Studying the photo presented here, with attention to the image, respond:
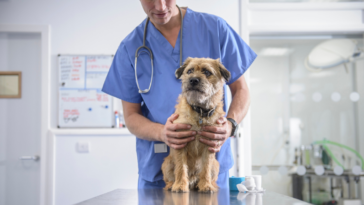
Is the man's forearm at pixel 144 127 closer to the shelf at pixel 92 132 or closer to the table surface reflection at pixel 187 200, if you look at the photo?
the table surface reflection at pixel 187 200

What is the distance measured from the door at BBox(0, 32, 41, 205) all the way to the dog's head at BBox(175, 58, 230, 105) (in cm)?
307

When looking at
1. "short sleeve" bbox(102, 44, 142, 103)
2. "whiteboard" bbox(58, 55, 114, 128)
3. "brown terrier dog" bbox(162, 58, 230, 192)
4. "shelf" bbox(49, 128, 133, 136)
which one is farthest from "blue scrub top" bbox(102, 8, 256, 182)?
"whiteboard" bbox(58, 55, 114, 128)

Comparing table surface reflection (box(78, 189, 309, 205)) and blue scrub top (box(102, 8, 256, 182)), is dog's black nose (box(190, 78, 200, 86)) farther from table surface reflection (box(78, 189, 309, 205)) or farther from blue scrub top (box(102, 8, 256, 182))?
table surface reflection (box(78, 189, 309, 205))

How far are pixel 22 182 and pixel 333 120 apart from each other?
13.9 feet

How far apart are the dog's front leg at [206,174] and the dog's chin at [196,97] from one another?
0.70ft

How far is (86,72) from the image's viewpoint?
3.41 m

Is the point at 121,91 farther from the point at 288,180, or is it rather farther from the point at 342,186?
the point at 342,186

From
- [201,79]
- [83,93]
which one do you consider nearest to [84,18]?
[83,93]

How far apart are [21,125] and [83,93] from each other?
98cm

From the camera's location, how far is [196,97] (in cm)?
111

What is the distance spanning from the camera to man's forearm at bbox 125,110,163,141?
1224mm

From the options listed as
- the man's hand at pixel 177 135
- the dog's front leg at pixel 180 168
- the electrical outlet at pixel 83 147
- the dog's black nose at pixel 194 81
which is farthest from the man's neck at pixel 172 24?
the electrical outlet at pixel 83 147

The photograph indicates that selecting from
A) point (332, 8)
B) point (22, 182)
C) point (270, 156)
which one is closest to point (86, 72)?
point (22, 182)

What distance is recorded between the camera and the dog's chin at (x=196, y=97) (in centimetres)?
111
